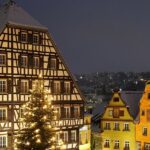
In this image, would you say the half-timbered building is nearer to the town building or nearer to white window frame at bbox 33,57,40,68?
white window frame at bbox 33,57,40,68

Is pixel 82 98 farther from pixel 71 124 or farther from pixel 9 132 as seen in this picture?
pixel 9 132

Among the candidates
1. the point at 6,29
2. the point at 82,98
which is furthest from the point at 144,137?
the point at 6,29

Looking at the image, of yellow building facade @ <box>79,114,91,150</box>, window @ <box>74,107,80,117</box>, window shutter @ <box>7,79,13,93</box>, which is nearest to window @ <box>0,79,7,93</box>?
window shutter @ <box>7,79,13,93</box>

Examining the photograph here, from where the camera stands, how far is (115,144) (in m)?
61.0

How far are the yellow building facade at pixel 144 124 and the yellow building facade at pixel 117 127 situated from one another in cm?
91

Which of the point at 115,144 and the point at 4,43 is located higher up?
the point at 4,43

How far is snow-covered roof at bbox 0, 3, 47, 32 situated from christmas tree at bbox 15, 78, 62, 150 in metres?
9.75

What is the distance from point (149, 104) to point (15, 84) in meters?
19.9

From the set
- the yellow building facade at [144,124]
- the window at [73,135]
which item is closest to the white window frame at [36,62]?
the window at [73,135]

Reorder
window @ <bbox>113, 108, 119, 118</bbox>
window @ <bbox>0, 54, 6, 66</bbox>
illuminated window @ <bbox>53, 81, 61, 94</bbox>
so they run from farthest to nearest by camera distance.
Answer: window @ <bbox>113, 108, 119, 118</bbox> < illuminated window @ <bbox>53, 81, 61, 94</bbox> < window @ <bbox>0, 54, 6, 66</bbox>

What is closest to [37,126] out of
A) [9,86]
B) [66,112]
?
[9,86]

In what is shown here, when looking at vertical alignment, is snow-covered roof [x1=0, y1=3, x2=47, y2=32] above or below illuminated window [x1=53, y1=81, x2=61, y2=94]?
above

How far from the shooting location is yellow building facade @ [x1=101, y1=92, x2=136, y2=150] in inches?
2356

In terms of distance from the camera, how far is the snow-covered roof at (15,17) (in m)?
46.1
